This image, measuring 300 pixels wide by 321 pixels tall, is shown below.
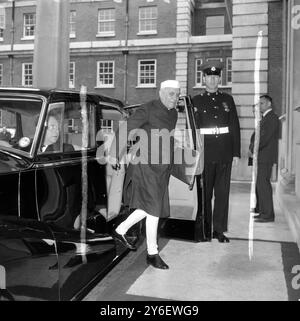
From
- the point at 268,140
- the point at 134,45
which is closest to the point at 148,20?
the point at 134,45

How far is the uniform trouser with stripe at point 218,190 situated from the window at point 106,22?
2185 cm

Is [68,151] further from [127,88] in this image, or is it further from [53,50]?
[127,88]

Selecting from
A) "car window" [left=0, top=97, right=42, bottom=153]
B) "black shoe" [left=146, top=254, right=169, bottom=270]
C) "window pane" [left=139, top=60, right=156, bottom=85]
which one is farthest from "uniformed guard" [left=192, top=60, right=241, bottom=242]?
"window pane" [left=139, top=60, right=156, bottom=85]

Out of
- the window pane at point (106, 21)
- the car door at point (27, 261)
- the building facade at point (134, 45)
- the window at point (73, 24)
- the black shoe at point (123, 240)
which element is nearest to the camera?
the car door at point (27, 261)

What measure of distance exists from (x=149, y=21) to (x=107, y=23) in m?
2.93

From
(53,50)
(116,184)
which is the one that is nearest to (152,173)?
(116,184)

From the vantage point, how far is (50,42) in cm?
634

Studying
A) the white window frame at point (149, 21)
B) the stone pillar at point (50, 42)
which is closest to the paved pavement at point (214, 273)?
the stone pillar at point (50, 42)

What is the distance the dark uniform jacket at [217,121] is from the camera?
486cm

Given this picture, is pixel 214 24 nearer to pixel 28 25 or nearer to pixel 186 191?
pixel 28 25

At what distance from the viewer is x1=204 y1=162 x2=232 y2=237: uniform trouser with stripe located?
4980 millimetres

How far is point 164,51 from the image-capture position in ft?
79.8

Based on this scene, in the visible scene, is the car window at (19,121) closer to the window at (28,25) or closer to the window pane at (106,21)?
the window pane at (106,21)

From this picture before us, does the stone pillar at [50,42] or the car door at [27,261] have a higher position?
the stone pillar at [50,42]
